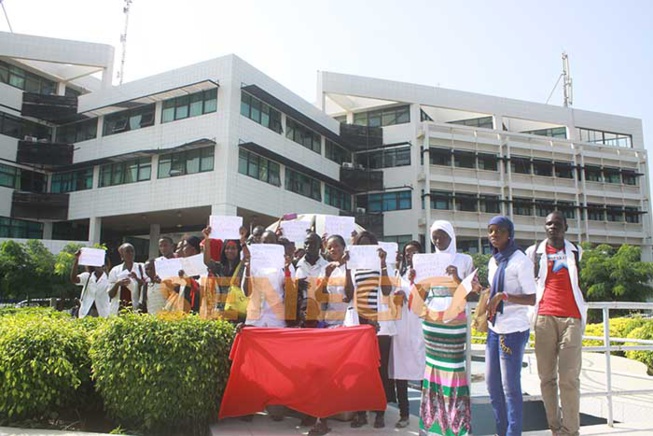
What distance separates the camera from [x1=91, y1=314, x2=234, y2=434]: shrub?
427 cm

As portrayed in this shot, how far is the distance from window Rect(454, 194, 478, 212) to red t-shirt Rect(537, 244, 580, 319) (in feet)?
99.4

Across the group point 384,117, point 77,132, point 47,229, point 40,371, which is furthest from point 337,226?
point 384,117

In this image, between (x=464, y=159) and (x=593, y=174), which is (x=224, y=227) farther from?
(x=593, y=174)

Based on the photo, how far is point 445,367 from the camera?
13.3 ft

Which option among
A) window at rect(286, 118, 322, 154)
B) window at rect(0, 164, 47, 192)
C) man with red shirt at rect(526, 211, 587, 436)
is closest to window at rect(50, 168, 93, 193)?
window at rect(0, 164, 47, 192)

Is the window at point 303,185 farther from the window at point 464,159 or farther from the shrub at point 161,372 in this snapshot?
the shrub at point 161,372

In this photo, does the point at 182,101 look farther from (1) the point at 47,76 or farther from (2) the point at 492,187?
(2) the point at 492,187

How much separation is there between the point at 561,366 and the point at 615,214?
130 feet

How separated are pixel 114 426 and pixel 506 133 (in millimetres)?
34687

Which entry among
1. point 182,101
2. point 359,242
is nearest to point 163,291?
point 359,242

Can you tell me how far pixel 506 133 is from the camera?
35.1 meters

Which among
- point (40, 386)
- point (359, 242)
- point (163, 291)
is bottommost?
point (40, 386)

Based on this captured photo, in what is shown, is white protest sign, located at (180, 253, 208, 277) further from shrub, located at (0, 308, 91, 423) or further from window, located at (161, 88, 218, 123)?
window, located at (161, 88, 218, 123)

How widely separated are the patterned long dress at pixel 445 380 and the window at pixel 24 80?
31.1 m
